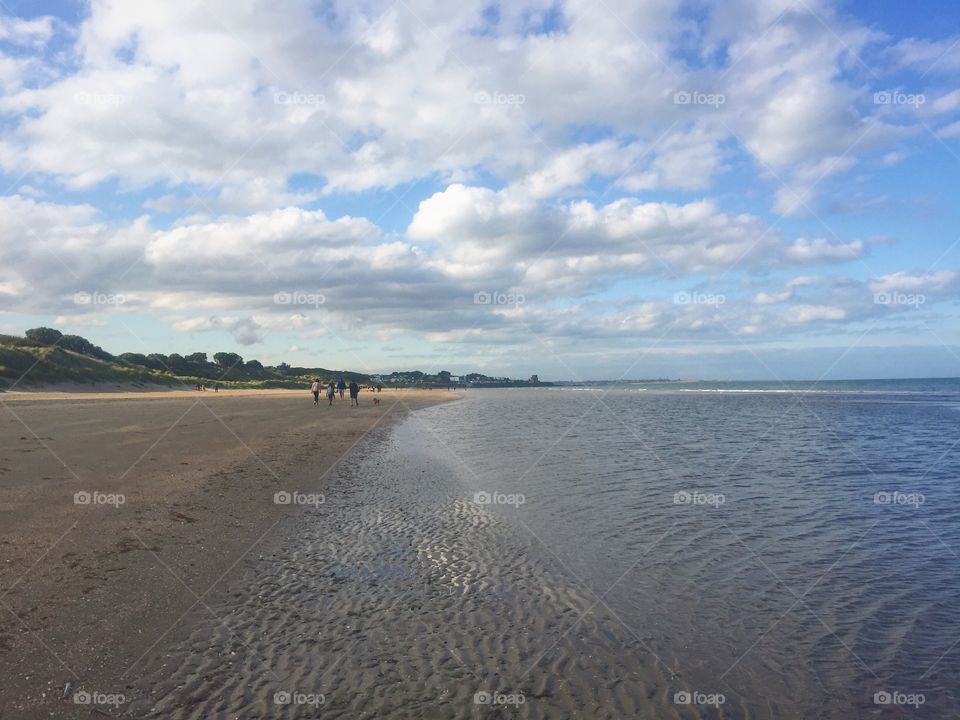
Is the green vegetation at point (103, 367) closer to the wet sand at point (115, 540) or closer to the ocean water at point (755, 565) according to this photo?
the wet sand at point (115, 540)

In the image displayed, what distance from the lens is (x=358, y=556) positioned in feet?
37.4

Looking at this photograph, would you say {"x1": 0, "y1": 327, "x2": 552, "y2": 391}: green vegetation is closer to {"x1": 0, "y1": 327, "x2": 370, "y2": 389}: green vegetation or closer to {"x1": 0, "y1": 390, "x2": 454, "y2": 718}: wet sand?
{"x1": 0, "y1": 327, "x2": 370, "y2": 389}: green vegetation

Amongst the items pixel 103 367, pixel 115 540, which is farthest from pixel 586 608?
pixel 103 367

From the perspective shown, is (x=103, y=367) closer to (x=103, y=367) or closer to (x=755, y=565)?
(x=103, y=367)

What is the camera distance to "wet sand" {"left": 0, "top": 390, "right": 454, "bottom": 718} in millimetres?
6730

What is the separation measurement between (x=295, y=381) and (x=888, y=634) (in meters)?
129

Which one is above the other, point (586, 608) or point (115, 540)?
point (115, 540)

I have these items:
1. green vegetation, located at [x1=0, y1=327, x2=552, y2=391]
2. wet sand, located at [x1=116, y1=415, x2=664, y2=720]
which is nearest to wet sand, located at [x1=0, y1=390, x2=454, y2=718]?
wet sand, located at [x1=116, y1=415, x2=664, y2=720]

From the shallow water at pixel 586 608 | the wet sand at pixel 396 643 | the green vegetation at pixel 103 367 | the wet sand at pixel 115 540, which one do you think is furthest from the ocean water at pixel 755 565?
the green vegetation at pixel 103 367

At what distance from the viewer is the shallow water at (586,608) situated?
22.2ft

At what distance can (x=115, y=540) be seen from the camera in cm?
1102

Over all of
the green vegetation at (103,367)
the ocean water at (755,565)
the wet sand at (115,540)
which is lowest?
the ocean water at (755,565)

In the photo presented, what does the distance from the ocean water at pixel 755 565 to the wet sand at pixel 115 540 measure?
4709mm

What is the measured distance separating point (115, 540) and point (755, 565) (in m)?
12.0
